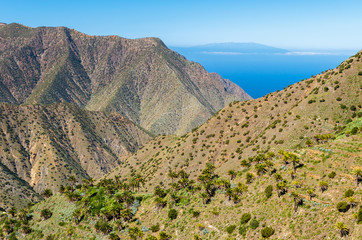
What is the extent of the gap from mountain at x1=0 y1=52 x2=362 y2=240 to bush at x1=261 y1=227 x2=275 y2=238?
5.4 inches

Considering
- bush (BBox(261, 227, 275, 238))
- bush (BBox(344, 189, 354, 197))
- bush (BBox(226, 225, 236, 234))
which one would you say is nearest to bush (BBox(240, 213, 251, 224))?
bush (BBox(226, 225, 236, 234))

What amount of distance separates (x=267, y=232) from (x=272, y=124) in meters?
54.6

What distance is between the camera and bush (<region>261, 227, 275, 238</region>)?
36.4m

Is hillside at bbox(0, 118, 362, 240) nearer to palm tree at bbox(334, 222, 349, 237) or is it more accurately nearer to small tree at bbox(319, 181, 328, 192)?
palm tree at bbox(334, 222, 349, 237)

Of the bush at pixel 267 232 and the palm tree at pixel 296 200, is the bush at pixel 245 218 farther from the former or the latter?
the palm tree at pixel 296 200

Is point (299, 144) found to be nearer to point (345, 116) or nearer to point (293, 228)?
point (345, 116)

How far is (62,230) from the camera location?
62.9 metres

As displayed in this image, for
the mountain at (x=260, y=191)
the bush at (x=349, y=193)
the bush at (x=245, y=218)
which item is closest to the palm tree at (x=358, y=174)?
the mountain at (x=260, y=191)

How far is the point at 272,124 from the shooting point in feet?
282

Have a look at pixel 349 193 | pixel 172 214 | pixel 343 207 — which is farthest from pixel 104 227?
pixel 349 193

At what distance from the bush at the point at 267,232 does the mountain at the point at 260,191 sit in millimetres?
137

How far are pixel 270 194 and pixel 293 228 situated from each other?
8259 millimetres

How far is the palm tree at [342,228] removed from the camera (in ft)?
98.5

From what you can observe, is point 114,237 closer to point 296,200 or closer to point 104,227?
point 104,227
